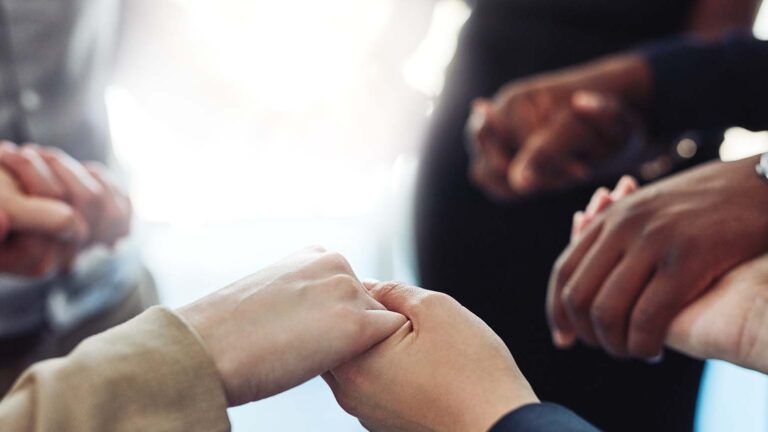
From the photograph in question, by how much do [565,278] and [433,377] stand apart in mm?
187

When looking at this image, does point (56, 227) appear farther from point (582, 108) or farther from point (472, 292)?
point (582, 108)

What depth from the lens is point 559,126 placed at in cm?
78

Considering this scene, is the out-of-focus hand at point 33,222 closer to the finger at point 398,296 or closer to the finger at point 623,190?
the finger at point 398,296

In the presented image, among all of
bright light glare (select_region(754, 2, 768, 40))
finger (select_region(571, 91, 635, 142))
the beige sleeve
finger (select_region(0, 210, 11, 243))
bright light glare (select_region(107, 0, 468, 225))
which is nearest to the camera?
the beige sleeve

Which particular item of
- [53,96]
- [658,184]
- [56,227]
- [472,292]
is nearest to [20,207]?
[56,227]

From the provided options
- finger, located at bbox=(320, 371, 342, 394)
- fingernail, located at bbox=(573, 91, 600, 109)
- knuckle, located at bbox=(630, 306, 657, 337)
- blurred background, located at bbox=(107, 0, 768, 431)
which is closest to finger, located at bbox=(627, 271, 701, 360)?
knuckle, located at bbox=(630, 306, 657, 337)

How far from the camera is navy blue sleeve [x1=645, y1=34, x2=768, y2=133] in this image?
0.69m

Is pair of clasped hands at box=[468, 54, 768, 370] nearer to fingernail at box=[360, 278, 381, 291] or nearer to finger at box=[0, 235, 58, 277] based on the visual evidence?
fingernail at box=[360, 278, 381, 291]

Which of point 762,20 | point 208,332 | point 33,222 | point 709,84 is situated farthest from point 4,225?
point 762,20

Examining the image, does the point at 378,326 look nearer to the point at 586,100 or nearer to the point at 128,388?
the point at 128,388

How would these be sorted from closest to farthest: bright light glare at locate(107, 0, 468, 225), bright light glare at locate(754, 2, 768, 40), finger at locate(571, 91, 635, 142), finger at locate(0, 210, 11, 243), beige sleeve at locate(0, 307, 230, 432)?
beige sleeve at locate(0, 307, 230, 432)
finger at locate(0, 210, 11, 243)
bright light glare at locate(107, 0, 468, 225)
finger at locate(571, 91, 635, 142)
bright light glare at locate(754, 2, 768, 40)

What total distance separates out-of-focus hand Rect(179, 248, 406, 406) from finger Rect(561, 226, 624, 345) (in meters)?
0.16

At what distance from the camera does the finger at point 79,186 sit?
595mm

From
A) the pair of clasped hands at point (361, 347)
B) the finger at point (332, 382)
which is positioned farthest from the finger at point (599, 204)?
the finger at point (332, 382)
